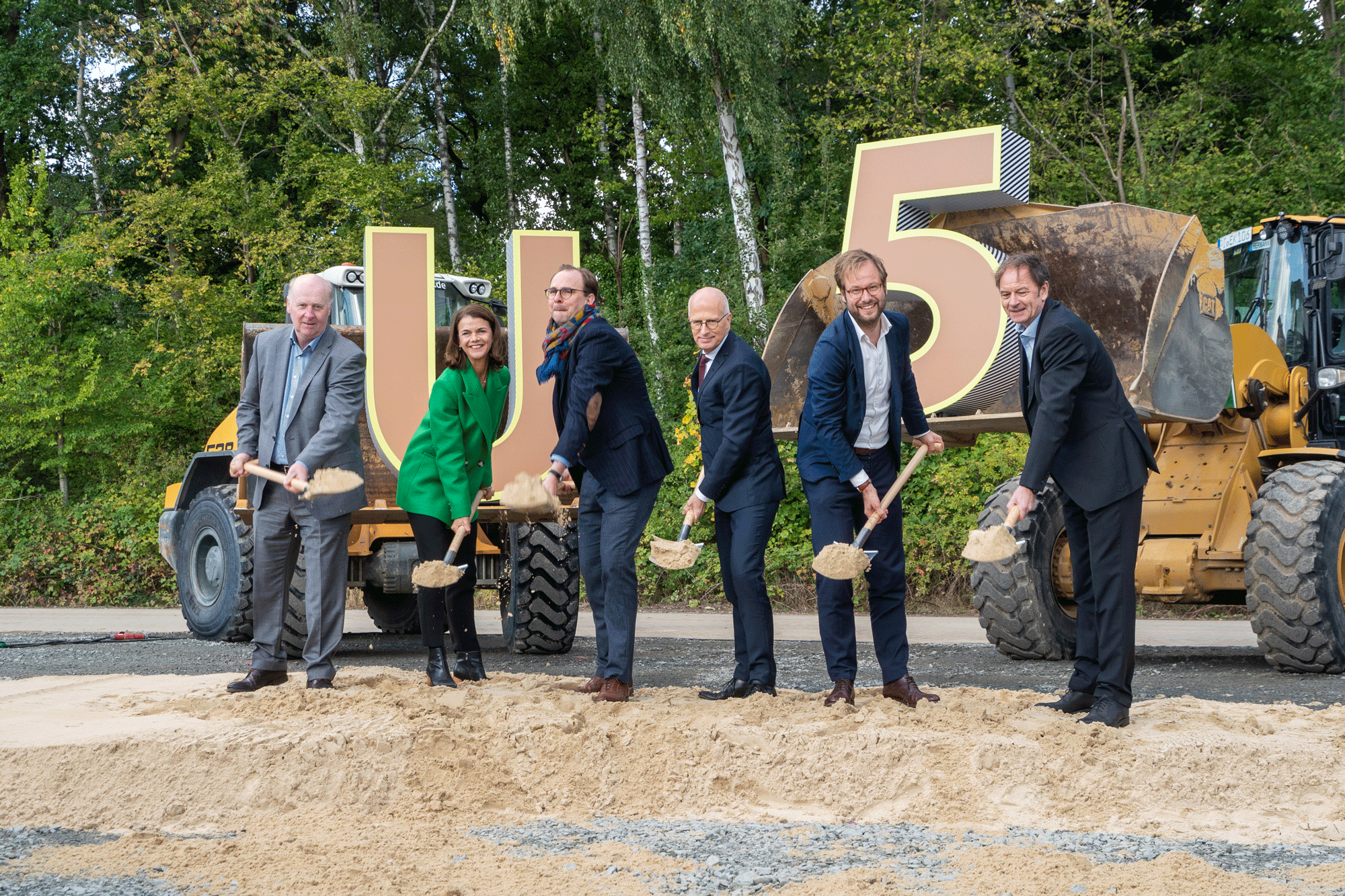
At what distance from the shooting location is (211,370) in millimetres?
20219

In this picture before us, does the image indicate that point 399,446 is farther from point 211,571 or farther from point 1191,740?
point 1191,740

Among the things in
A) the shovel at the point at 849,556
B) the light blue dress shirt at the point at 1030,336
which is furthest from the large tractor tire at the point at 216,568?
the light blue dress shirt at the point at 1030,336

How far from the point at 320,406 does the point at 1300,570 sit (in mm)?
5715

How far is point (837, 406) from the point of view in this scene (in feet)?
16.8

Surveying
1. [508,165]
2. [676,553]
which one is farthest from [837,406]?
[508,165]

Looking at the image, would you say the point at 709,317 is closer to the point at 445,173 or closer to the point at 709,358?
the point at 709,358

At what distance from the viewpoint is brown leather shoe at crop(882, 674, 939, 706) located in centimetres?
515

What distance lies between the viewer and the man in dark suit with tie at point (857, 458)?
202 inches

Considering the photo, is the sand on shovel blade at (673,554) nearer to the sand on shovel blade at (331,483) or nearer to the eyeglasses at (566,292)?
the eyeglasses at (566,292)

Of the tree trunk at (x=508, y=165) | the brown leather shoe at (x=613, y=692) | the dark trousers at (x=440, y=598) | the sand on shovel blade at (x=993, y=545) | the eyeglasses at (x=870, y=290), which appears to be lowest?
the brown leather shoe at (x=613, y=692)

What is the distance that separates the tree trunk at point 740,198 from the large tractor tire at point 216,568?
369 inches

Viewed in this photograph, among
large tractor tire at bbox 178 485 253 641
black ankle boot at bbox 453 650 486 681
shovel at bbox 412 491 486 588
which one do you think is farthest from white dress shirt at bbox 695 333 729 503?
large tractor tire at bbox 178 485 253 641

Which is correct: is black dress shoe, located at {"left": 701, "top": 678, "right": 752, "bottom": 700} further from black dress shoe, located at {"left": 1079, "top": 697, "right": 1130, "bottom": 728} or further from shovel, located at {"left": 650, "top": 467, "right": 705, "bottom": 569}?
black dress shoe, located at {"left": 1079, "top": 697, "right": 1130, "bottom": 728}

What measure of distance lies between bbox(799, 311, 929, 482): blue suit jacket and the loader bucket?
6.50 feet
